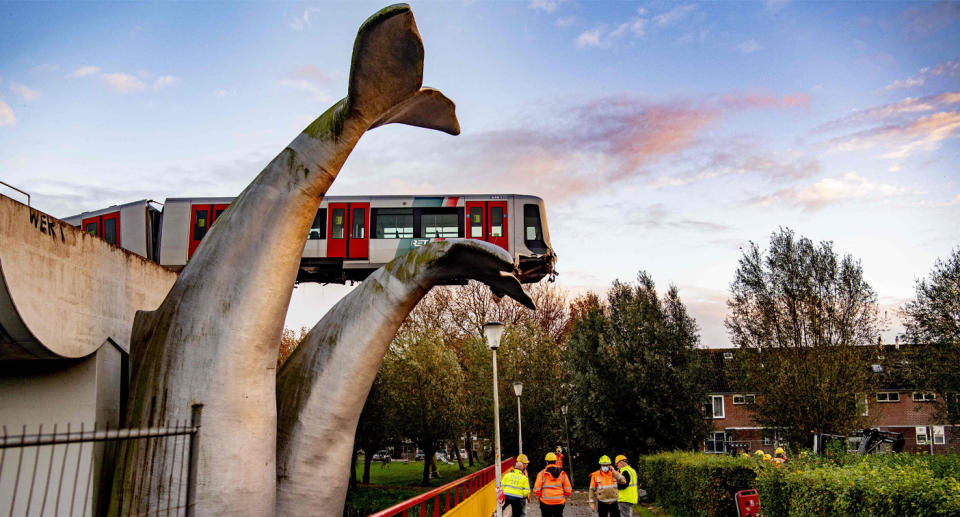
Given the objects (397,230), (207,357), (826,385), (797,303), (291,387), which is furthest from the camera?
(797,303)

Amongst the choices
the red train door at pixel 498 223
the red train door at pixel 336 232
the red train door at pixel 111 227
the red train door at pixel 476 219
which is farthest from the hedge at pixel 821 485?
the red train door at pixel 111 227

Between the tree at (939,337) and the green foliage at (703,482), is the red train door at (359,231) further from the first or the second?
the tree at (939,337)

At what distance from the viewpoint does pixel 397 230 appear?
2356 cm

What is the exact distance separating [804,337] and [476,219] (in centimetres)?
1835

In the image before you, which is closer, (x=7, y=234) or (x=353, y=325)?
(x=7, y=234)

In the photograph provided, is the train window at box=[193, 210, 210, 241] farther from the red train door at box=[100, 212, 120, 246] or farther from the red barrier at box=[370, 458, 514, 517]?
the red barrier at box=[370, 458, 514, 517]

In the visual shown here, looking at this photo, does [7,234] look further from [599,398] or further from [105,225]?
[599,398]

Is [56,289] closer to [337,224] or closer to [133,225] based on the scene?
[337,224]

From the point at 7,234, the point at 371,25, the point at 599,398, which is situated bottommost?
the point at 599,398

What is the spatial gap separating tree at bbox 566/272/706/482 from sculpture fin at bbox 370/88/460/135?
78.7ft

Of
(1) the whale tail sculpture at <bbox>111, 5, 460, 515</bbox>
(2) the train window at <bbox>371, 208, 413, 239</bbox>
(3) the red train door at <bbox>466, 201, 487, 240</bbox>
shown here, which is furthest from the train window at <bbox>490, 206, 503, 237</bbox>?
(1) the whale tail sculpture at <bbox>111, 5, 460, 515</bbox>

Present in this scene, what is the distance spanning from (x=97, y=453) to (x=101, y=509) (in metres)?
0.62

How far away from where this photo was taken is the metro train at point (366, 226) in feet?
76.4

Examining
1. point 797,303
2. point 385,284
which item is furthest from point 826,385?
point 385,284
